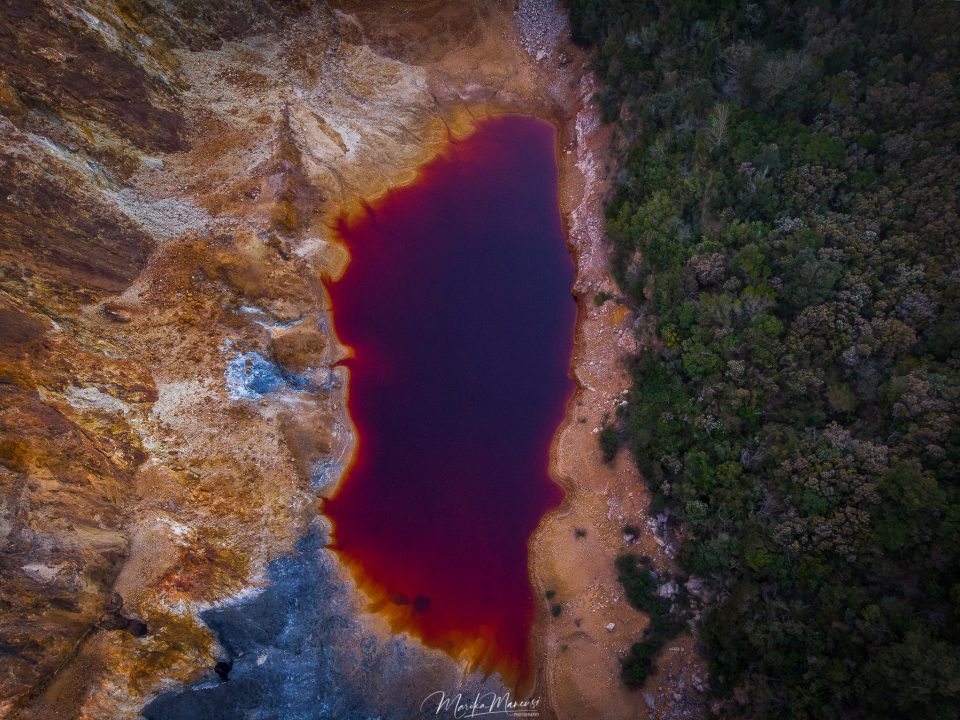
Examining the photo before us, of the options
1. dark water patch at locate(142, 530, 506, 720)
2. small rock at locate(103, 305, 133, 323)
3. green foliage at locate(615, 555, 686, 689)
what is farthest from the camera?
small rock at locate(103, 305, 133, 323)

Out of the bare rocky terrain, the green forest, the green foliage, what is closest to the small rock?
the bare rocky terrain

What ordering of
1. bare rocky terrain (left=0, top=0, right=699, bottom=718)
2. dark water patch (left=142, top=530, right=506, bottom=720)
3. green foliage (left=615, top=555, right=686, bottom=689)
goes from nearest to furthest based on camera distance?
bare rocky terrain (left=0, top=0, right=699, bottom=718) < dark water patch (left=142, top=530, right=506, bottom=720) < green foliage (left=615, top=555, right=686, bottom=689)

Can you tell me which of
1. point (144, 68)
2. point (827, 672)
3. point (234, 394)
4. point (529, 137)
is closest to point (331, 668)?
point (234, 394)

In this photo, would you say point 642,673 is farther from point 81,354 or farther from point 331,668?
point 81,354

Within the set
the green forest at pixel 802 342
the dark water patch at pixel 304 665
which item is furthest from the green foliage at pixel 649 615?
the dark water patch at pixel 304 665

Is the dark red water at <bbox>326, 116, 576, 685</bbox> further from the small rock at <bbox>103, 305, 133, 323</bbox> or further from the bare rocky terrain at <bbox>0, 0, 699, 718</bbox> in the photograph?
the small rock at <bbox>103, 305, 133, 323</bbox>

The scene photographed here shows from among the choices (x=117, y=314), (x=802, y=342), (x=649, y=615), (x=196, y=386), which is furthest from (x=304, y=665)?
(x=802, y=342)

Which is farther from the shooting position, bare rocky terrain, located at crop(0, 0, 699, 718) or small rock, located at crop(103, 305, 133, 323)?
small rock, located at crop(103, 305, 133, 323)

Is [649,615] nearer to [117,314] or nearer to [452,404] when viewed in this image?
[452,404]

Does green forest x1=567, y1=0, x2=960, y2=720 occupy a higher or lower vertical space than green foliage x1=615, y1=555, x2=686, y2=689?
higher

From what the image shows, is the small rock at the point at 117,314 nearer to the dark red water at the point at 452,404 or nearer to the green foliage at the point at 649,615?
the dark red water at the point at 452,404
